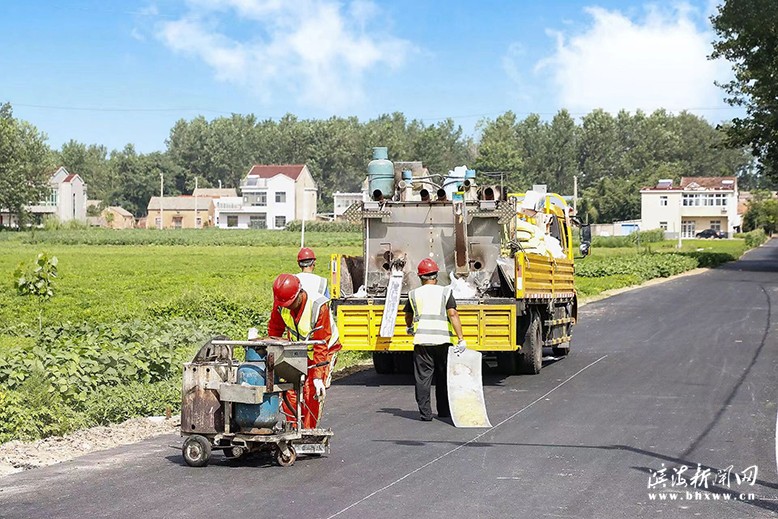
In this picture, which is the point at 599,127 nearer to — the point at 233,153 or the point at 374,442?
the point at 233,153

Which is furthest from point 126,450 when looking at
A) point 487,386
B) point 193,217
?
point 193,217

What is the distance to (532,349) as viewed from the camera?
17.3 m

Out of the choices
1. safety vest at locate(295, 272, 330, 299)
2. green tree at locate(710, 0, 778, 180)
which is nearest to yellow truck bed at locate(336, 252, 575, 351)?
safety vest at locate(295, 272, 330, 299)

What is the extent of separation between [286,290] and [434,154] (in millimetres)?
128925

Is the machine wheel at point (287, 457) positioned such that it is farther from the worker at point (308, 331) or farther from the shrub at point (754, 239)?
the shrub at point (754, 239)

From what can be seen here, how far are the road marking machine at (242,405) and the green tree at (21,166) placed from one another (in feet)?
326

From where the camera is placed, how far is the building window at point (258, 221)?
126625mm

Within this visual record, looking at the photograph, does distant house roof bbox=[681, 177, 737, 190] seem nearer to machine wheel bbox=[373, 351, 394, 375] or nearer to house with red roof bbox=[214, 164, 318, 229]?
house with red roof bbox=[214, 164, 318, 229]

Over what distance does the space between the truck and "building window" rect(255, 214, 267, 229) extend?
109 m

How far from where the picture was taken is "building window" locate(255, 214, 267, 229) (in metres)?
127

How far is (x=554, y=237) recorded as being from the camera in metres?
20.5

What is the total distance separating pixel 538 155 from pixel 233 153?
45886 mm

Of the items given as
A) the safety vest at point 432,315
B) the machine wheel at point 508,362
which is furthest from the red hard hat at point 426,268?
the machine wheel at point 508,362

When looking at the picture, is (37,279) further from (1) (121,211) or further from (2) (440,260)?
(1) (121,211)
